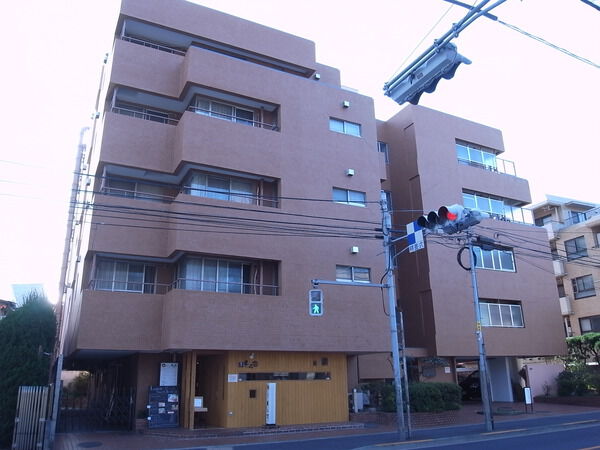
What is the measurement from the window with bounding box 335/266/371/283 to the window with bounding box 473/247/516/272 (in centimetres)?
905

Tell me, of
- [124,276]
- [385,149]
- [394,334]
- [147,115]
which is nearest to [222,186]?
[147,115]

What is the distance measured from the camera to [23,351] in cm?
1728

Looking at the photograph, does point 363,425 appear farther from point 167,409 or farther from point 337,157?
point 337,157

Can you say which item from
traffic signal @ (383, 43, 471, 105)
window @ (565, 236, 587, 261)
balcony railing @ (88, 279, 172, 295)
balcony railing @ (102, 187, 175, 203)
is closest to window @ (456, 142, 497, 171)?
window @ (565, 236, 587, 261)

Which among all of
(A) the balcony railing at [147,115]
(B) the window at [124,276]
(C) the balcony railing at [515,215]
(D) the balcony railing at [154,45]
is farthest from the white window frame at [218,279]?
(C) the balcony railing at [515,215]

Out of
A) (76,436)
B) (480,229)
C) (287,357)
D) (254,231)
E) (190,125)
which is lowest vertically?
(76,436)

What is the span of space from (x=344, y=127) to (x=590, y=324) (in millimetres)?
27483

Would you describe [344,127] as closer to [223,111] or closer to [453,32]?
[223,111]

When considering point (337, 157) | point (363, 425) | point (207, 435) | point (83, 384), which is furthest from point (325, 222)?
point (83, 384)

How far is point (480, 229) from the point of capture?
30875mm

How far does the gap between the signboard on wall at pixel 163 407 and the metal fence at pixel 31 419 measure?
5365 millimetres

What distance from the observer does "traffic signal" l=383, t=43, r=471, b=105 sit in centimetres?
755

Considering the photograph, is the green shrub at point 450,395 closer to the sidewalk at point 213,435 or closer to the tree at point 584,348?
the sidewalk at point 213,435

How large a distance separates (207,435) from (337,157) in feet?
46.2
